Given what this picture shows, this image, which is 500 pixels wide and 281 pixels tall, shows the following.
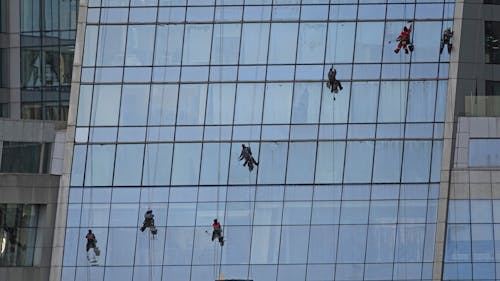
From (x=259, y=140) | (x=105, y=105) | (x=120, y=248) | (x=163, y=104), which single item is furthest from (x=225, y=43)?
(x=120, y=248)

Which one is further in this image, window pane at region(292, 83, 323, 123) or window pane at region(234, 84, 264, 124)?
window pane at region(234, 84, 264, 124)

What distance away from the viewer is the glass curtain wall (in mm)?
91438

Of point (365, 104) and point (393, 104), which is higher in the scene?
point (393, 104)

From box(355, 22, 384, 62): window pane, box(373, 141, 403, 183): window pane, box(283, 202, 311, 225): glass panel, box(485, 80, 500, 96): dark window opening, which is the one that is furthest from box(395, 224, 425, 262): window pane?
box(355, 22, 384, 62): window pane

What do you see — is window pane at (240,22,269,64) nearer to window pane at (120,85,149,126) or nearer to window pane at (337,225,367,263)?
window pane at (120,85,149,126)

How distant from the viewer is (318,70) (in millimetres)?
86438

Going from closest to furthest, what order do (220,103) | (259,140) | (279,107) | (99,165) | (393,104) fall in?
1. (393,104)
2. (259,140)
3. (279,107)
4. (220,103)
5. (99,165)

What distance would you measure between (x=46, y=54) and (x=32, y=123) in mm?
4893

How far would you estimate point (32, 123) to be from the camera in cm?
8906

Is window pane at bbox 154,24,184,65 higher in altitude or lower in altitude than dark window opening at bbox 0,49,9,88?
higher

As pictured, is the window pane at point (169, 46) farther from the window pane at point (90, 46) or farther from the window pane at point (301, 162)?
the window pane at point (301, 162)

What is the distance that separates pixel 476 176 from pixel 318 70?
9974 mm

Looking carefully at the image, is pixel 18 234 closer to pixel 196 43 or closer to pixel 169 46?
pixel 169 46

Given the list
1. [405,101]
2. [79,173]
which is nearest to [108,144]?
[79,173]
